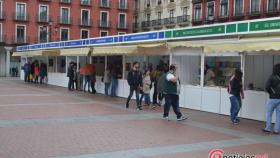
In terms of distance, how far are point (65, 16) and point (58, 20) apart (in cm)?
143

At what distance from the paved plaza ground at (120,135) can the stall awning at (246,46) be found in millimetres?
2032

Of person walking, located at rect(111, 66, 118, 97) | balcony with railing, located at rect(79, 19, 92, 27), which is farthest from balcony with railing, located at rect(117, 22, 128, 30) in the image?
person walking, located at rect(111, 66, 118, 97)

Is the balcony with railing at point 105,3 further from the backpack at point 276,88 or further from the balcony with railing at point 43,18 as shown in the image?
the backpack at point 276,88

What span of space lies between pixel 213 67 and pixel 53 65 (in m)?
17.0

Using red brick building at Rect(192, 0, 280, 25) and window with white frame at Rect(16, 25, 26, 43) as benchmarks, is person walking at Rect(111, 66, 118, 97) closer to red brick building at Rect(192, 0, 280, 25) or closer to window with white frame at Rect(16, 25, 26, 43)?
red brick building at Rect(192, 0, 280, 25)

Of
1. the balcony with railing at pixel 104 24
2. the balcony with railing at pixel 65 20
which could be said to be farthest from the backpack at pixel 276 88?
the balcony with railing at pixel 104 24

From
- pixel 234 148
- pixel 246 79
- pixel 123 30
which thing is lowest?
pixel 234 148

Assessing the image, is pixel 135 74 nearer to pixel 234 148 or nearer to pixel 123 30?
pixel 234 148

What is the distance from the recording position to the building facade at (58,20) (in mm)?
56562

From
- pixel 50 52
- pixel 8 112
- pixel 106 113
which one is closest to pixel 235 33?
pixel 106 113

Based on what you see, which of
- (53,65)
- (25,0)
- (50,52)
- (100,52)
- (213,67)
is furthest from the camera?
(25,0)

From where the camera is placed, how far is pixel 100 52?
19188 millimetres

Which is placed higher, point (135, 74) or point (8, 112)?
point (135, 74)

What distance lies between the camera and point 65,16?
202ft
